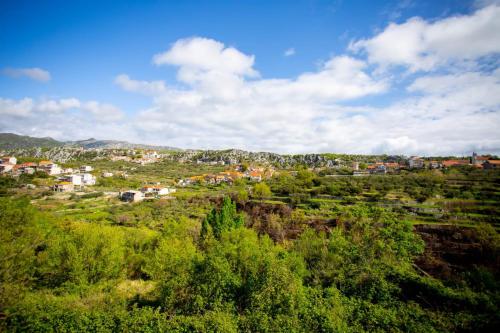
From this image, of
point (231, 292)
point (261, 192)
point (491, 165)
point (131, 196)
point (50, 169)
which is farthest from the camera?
point (50, 169)

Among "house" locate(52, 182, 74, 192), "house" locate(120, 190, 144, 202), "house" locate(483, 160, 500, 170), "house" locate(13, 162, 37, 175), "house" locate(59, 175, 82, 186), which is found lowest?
"house" locate(120, 190, 144, 202)

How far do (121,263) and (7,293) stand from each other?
440 inches

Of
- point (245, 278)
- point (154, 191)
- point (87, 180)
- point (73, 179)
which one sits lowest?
point (154, 191)

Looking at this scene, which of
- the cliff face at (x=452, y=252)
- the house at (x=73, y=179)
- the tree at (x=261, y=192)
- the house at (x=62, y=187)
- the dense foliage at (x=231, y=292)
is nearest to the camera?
the dense foliage at (x=231, y=292)

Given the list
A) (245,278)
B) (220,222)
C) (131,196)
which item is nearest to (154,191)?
(131,196)

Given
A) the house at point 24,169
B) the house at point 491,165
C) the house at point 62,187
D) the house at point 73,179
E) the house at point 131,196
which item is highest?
the house at point 491,165

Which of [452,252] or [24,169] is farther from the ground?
[24,169]

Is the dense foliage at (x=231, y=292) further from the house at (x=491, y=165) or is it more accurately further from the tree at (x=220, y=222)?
the house at (x=491, y=165)

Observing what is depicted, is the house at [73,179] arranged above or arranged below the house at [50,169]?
below

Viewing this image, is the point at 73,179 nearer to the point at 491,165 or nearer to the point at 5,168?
the point at 5,168

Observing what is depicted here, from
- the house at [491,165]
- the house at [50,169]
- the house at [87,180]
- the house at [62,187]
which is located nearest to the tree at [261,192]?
the house at [62,187]

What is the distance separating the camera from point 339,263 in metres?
21.3

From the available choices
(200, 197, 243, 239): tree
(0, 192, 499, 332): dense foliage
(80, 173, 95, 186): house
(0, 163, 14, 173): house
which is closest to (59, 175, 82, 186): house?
(80, 173, 95, 186): house

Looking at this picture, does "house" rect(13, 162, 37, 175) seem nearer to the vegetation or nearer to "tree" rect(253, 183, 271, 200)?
"tree" rect(253, 183, 271, 200)
